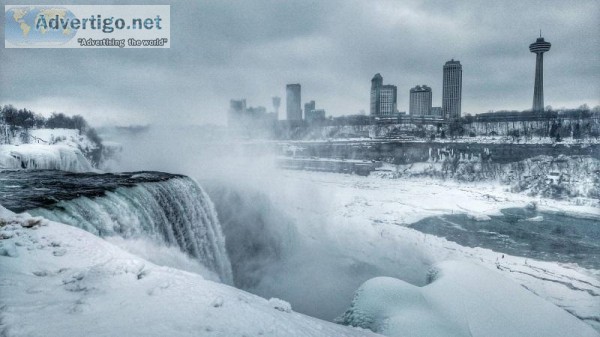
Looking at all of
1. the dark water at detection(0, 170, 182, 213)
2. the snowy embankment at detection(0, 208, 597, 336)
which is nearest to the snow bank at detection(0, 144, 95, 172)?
the dark water at detection(0, 170, 182, 213)

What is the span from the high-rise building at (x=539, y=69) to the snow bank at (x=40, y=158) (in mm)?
104040

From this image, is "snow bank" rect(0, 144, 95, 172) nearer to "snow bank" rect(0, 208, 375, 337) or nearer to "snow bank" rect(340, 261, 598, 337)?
"snow bank" rect(0, 208, 375, 337)

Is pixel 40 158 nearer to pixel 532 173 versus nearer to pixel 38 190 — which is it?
pixel 38 190

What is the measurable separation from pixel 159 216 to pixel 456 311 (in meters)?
8.64

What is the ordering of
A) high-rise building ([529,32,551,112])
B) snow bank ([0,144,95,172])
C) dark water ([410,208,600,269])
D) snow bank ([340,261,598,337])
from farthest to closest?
1. high-rise building ([529,32,551,112])
2. dark water ([410,208,600,269])
3. snow bank ([0,144,95,172])
4. snow bank ([340,261,598,337])

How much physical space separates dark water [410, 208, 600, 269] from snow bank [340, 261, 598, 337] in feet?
28.0

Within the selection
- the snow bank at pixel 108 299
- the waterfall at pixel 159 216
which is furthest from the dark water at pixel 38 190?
the snow bank at pixel 108 299

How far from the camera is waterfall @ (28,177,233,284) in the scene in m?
7.44

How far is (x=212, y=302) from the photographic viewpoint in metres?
4.20

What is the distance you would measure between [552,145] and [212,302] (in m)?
50.3

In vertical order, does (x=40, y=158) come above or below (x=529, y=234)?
above

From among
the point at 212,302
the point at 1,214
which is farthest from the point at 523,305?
the point at 1,214

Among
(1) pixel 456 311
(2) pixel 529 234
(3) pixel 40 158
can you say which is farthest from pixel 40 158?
(2) pixel 529 234

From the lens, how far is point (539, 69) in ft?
299
